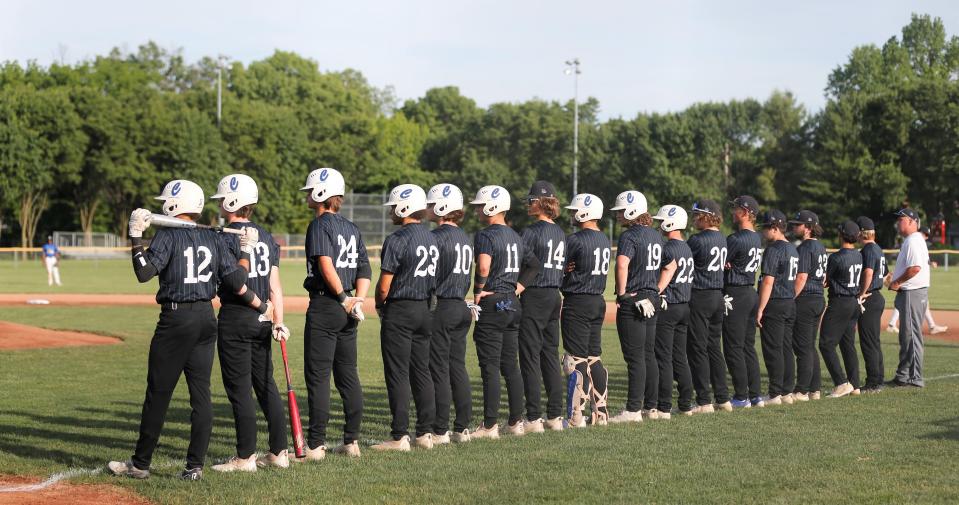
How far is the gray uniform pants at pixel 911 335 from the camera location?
45.8ft

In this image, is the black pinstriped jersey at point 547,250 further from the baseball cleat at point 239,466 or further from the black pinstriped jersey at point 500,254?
the baseball cleat at point 239,466

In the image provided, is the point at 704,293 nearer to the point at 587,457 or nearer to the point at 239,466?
the point at 587,457

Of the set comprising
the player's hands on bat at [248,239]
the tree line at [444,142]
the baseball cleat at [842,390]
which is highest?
the tree line at [444,142]

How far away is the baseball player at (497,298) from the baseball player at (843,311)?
494 cm

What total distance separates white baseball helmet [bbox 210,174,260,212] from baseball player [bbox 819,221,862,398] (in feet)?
26.0

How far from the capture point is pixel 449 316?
9.62 m

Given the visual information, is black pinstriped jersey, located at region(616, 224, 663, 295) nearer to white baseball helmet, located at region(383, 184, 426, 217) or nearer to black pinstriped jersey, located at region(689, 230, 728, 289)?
black pinstriped jersey, located at region(689, 230, 728, 289)

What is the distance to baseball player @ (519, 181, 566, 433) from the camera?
34.3ft

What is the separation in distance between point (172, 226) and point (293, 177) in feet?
233

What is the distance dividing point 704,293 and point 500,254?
293 cm

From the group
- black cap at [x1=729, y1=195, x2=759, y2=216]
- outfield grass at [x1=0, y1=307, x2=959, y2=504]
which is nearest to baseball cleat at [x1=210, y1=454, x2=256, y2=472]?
outfield grass at [x1=0, y1=307, x2=959, y2=504]

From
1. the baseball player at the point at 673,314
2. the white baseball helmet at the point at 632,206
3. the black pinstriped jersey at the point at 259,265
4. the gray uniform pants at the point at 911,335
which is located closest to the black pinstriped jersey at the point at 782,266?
the baseball player at the point at 673,314

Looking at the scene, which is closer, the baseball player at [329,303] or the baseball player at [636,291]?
the baseball player at [329,303]

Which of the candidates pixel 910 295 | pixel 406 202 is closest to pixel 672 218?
pixel 406 202
